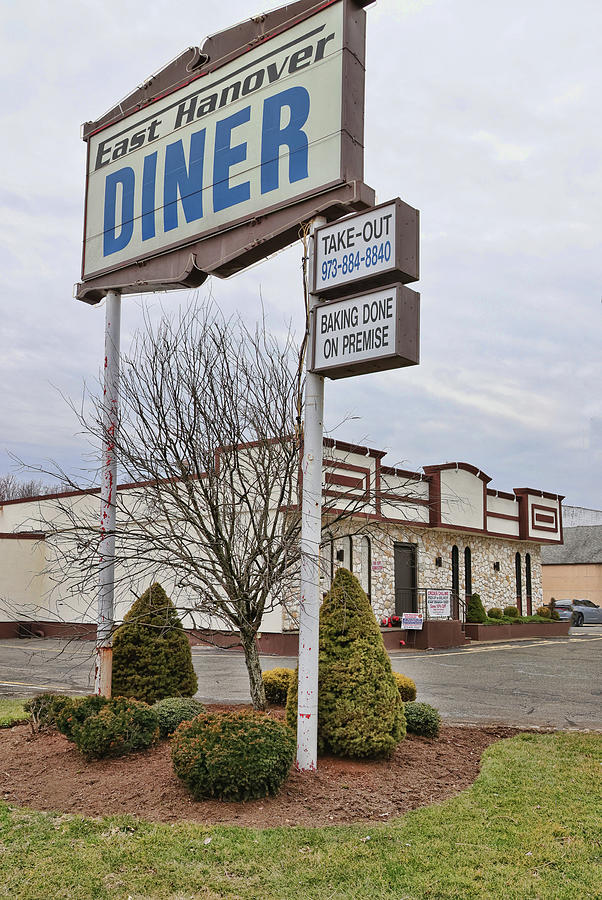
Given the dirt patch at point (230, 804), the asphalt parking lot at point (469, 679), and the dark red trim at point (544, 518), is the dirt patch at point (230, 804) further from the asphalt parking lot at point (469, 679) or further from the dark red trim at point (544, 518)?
the dark red trim at point (544, 518)

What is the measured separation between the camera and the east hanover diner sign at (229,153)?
23.7 ft

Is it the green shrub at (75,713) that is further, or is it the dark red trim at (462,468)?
the dark red trim at (462,468)

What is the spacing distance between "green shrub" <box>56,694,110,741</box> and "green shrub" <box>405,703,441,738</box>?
317 centimetres

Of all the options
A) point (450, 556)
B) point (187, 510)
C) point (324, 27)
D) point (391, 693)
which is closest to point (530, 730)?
point (391, 693)

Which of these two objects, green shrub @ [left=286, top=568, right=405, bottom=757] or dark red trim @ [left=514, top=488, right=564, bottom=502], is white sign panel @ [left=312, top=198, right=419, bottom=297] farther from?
dark red trim @ [left=514, top=488, right=564, bottom=502]

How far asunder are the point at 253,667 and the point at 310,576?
1.83 meters

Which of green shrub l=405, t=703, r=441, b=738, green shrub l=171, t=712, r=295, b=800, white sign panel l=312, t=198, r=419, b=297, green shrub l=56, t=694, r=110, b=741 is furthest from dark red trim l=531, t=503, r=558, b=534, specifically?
green shrub l=171, t=712, r=295, b=800

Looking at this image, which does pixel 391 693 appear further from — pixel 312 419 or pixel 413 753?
pixel 312 419

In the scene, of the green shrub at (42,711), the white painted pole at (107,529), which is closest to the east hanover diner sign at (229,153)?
the white painted pole at (107,529)

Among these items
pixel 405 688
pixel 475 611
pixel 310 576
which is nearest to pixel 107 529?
pixel 310 576

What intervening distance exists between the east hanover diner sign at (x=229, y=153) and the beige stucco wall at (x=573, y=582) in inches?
1939

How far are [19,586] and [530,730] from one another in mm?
23546

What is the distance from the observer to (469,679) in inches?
604

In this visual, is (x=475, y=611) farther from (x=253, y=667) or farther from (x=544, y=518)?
(x=253, y=667)
